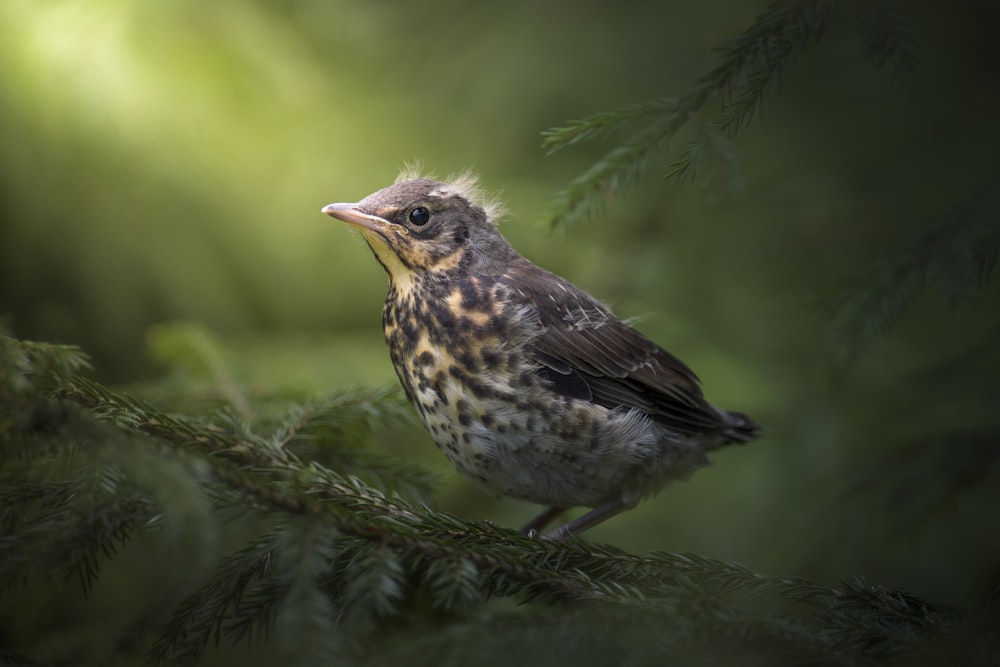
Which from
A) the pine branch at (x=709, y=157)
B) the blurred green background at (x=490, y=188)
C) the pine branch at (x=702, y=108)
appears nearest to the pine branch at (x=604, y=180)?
the pine branch at (x=702, y=108)

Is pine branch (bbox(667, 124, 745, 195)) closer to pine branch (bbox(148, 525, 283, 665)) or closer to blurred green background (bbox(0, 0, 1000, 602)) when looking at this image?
pine branch (bbox(148, 525, 283, 665))

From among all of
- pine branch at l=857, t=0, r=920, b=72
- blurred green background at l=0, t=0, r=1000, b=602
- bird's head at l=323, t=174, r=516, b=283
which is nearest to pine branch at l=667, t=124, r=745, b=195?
pine branch at l=857, t=0, r=920, b=72

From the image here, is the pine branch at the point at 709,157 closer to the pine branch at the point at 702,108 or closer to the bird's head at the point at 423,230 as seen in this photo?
the pine branch at the point at 702,108

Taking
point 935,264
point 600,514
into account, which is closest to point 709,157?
point 935,264

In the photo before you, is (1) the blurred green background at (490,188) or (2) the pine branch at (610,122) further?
(1) the blurred green background at (490,188)

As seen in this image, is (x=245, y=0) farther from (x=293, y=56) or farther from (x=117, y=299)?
(x=117, y=299)

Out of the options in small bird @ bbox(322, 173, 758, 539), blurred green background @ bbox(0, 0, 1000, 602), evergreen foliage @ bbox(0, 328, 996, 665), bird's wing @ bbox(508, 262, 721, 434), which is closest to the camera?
evergreen foliage @ bbox(0, 328, 996, 665)
